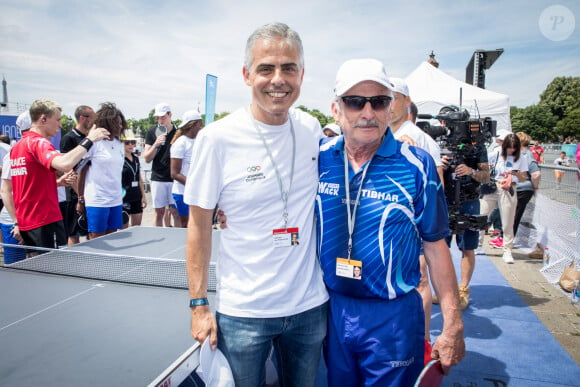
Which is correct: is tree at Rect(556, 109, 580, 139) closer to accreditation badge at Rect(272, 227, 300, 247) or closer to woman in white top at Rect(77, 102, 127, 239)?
woman in white top at Rect(77, 102, 127, 239)

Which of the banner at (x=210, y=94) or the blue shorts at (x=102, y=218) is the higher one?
the banner at (x=210, y=94)

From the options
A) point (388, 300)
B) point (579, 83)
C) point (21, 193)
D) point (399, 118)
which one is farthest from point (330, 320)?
point (579, 83)

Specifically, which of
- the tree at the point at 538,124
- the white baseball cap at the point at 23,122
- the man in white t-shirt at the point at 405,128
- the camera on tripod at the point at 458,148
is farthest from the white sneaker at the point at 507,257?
the tree at the point at 538,124

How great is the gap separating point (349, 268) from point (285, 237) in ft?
1.06

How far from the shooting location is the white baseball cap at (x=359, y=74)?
1.78 m

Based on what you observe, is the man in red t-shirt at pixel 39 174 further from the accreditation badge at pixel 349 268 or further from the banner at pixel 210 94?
the banner at pixel 210 94

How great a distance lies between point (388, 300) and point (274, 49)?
4.12 ft

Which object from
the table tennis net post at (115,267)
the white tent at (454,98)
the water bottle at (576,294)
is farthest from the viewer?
the white tent at (454,98)

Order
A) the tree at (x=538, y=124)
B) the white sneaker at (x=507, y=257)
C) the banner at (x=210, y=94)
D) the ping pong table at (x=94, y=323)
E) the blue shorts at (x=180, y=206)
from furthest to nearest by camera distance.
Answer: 1. the tree at (x=538, y=124)
2. the banner at (x=210, y=94)
3. the white sneaker at (x=507, y=257)
4. the blue shorts at (x=180, y=206)
5. the ping pong table at (x=94, y=323)

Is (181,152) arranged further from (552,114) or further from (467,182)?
(552,114)

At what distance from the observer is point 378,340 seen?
1746 millimetres

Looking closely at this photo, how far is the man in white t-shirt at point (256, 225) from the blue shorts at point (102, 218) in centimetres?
352

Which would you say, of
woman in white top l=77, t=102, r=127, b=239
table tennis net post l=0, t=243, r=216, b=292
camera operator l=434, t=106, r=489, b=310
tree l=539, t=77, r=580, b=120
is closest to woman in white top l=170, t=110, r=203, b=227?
woman in white top l=77, t=102, r=127, b=239

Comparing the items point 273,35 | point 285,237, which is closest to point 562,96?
point 273,35
